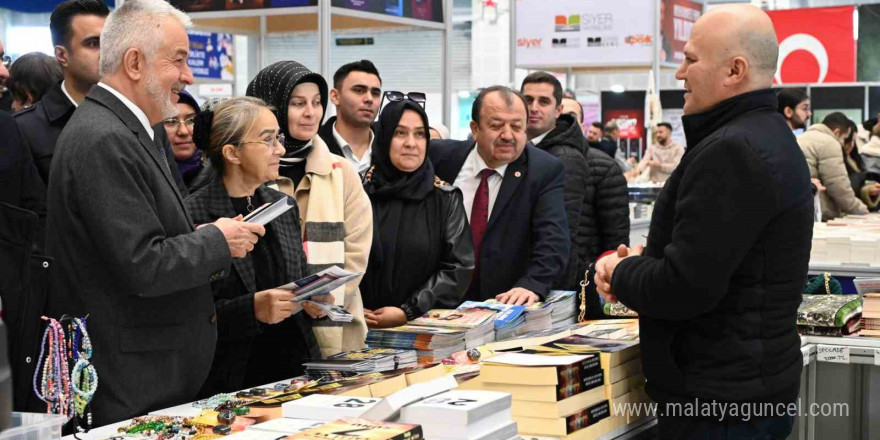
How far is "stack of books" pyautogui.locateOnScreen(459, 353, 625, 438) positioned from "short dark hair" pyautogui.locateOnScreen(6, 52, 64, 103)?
7.79 feet

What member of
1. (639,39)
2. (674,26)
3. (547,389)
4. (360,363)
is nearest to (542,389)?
(547,389)

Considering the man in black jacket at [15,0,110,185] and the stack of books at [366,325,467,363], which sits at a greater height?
the man in black jacket at [15,0,110,185]

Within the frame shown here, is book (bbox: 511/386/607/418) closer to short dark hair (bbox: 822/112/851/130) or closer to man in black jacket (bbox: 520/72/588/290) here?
man in black jacket (bbox: 520/72/588/290)

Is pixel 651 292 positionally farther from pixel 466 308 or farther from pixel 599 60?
pixel 599 60

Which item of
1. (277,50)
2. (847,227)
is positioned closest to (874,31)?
(847,227)

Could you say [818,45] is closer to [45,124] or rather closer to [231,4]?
[231,4]

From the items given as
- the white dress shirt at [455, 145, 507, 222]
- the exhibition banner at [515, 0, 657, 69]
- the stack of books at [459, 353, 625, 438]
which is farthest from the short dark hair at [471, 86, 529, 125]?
the exhibition banner at [515, 0, 657, 69]

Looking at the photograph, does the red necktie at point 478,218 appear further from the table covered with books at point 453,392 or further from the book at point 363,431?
the book at point 363,431

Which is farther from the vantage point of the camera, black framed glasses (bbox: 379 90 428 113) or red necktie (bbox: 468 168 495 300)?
black framed glasses (bbox: 379 90 428 113)

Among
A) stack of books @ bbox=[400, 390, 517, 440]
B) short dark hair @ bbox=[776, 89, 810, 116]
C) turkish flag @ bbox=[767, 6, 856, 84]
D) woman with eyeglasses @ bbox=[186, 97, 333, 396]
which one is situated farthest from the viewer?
turkish flag @ bbox=[767, 6, 856, 84]

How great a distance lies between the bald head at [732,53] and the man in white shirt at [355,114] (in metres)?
2.12

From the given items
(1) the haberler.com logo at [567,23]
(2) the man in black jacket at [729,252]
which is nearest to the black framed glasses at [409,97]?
(2) the man in black jacket at [729,252]

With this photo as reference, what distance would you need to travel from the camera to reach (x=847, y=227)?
5.97 metres

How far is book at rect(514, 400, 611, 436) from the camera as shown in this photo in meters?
2.23
